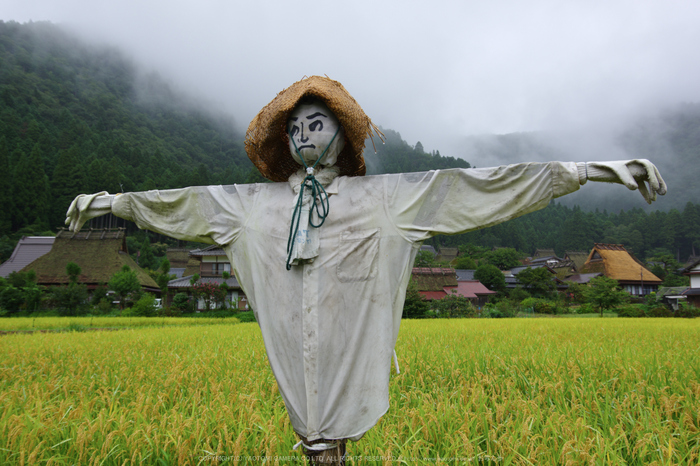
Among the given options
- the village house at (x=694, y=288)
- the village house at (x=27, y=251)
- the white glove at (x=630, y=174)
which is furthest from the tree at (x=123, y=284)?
the village house at (x=694, y=288)

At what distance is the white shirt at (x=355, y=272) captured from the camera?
1.54 m

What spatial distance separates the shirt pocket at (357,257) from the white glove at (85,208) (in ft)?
3.83

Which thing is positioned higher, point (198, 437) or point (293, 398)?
point (293, 398)

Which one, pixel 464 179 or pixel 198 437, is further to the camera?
pixel 198 437

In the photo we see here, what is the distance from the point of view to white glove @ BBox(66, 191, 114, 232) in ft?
5.97

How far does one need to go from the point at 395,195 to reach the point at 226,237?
81cm

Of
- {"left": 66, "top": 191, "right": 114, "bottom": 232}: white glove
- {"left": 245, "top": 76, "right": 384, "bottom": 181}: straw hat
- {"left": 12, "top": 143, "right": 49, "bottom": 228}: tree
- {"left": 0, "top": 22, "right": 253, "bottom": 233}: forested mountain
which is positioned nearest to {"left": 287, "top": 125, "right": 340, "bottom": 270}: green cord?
{"left": 245, "top": 76, "right": 384, "bottom": 181}: straw hat

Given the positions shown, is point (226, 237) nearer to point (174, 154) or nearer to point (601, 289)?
point (601, 289)

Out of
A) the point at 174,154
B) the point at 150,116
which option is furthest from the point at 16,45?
the point at 174,154

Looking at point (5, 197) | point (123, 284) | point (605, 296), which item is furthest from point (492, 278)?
point (5, 197)

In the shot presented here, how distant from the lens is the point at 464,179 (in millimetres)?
1623

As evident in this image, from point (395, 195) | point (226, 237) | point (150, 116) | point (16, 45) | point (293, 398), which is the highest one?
point (16, 45)

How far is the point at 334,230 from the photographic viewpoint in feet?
5.41

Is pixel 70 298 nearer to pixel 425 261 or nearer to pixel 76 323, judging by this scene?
pixel 76 323
